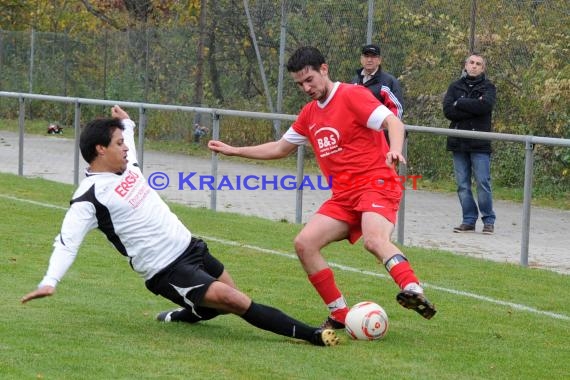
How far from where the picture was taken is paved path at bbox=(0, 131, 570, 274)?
39.7 feet

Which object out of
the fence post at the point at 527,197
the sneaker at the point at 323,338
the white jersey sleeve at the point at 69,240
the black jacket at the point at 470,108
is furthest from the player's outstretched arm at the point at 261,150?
the black jacket at the point at 470,108

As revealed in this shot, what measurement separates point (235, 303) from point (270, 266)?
3.41 metres

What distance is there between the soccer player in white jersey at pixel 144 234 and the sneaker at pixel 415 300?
0.48 m

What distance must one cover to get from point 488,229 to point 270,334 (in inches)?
228

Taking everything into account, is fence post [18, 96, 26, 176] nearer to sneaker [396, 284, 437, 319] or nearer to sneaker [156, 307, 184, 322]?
sneaker [156, 307, 184, 322]

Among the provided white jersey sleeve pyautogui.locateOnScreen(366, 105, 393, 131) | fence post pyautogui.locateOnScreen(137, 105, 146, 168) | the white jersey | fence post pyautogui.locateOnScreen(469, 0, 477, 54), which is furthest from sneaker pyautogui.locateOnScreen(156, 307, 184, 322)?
fence post pyautogui.locateOnScreen(469, 0, 477, 54)

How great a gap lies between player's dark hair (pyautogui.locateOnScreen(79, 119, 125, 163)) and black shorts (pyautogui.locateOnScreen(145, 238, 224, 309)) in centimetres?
82

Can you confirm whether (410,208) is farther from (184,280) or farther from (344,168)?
(184,280)

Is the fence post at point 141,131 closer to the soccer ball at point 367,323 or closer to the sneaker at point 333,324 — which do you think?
Result: the sneaker at point 333,324

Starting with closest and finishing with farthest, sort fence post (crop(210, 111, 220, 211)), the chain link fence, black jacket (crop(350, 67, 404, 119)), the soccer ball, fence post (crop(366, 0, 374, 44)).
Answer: the soccer ball < black jacket (crop(350, 67, 404, 119)) < fence post (crop(210, 111, 220, 211)) < the chain link fence < fence post (crop(366, 0, 374, 44))

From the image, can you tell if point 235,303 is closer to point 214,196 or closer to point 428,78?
point 214,196

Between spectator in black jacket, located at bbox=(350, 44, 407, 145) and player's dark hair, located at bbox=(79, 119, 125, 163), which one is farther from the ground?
spectator in black jacket, located at bbox=(350, 44, 407, 145)

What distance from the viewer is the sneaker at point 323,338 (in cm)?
751

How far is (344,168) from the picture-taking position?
8.24m
